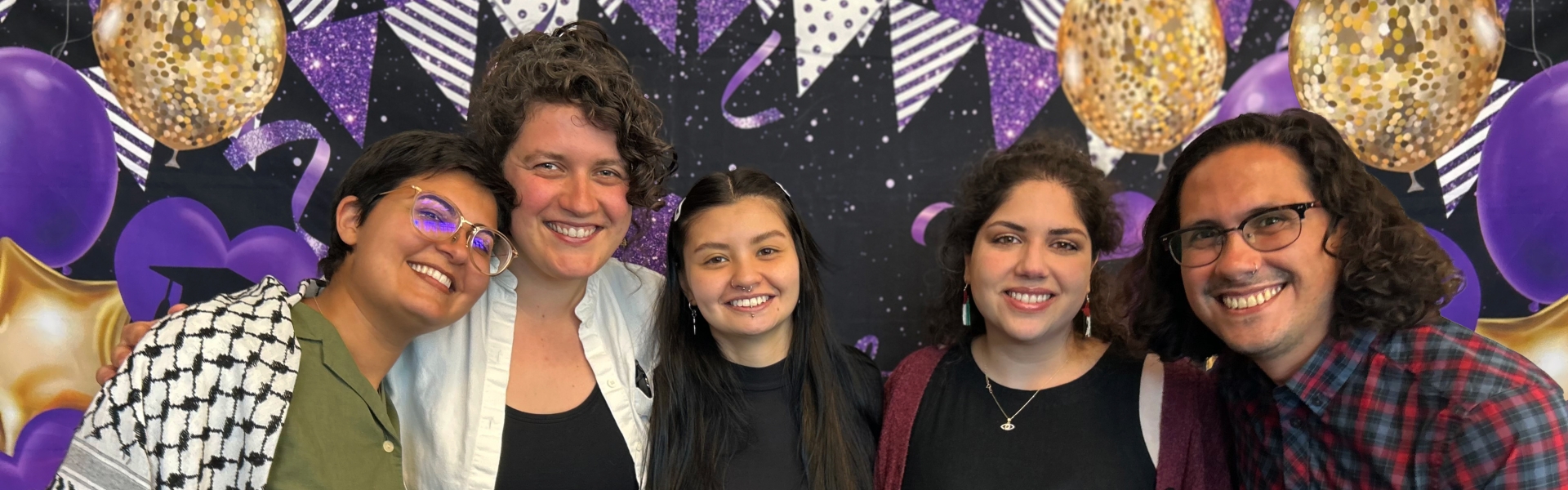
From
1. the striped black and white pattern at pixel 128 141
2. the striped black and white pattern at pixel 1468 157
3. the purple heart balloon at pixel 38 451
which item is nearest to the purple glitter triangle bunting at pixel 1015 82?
the striped black and white pattern at pixel 1468 157

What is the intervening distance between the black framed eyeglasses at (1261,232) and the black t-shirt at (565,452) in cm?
124

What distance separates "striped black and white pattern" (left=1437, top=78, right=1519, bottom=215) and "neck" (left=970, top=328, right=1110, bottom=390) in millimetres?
1343

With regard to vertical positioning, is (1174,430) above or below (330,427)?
below

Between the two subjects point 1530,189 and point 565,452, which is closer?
point 565,452

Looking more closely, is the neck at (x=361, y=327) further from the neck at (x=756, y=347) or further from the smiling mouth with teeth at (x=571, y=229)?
the neck at (x=756, y=347)

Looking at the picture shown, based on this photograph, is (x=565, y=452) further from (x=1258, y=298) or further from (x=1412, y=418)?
(x=1412, y=418)

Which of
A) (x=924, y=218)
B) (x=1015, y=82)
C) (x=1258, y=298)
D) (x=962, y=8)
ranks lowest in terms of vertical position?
(x=1258, y=298)

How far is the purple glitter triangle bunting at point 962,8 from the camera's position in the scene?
2.71 meters

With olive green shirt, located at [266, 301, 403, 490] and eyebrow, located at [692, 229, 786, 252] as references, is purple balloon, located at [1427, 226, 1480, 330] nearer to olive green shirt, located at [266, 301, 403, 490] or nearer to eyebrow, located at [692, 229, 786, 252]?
eyebrow, located at [692, 229, 786, 252]

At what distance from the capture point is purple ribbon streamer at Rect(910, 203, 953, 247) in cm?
273

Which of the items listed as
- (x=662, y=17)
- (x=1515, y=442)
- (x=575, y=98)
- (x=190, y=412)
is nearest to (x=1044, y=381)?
(x=1515, y=442)

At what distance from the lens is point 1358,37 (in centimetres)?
265

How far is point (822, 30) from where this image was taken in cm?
268

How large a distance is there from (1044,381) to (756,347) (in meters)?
0.65
